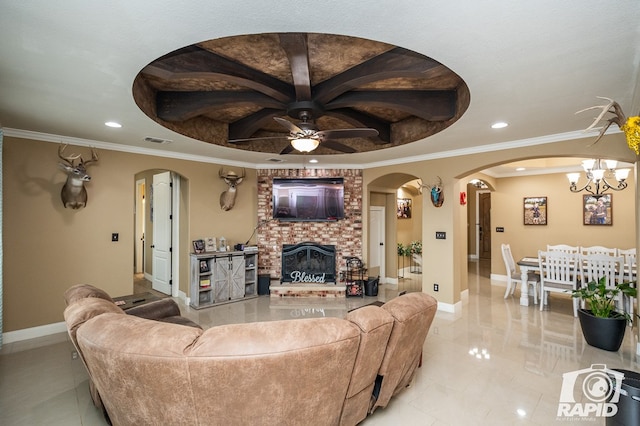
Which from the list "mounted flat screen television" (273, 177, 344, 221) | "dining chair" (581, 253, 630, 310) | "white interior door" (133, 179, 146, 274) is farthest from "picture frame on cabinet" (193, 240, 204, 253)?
"dining chair" (581, 253, 630, 310)

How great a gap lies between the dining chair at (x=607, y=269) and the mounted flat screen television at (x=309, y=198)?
4009 mm

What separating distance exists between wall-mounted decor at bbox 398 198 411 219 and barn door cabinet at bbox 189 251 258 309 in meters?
4.38

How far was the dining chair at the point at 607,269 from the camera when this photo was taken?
4.23 metres

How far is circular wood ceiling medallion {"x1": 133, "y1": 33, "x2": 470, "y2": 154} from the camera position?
7.61 feet

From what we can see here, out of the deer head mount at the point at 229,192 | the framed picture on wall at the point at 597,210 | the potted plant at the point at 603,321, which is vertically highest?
the deer head mount at the point at 229,192

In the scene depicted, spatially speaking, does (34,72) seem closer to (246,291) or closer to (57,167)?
(57,167)

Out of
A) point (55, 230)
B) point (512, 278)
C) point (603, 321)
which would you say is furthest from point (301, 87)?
point (512, 278)

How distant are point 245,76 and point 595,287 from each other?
468cm

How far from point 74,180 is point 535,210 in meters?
8.81

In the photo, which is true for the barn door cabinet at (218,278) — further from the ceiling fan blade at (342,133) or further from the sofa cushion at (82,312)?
the ceiling fan blade at (342,133)

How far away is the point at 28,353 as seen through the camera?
11.0ft

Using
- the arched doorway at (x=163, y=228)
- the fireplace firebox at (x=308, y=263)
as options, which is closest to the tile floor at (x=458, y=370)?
the fireplace firebox at (x=308, y=263)

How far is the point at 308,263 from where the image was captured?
616 centimetres

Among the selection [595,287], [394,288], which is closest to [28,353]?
[394,288]
